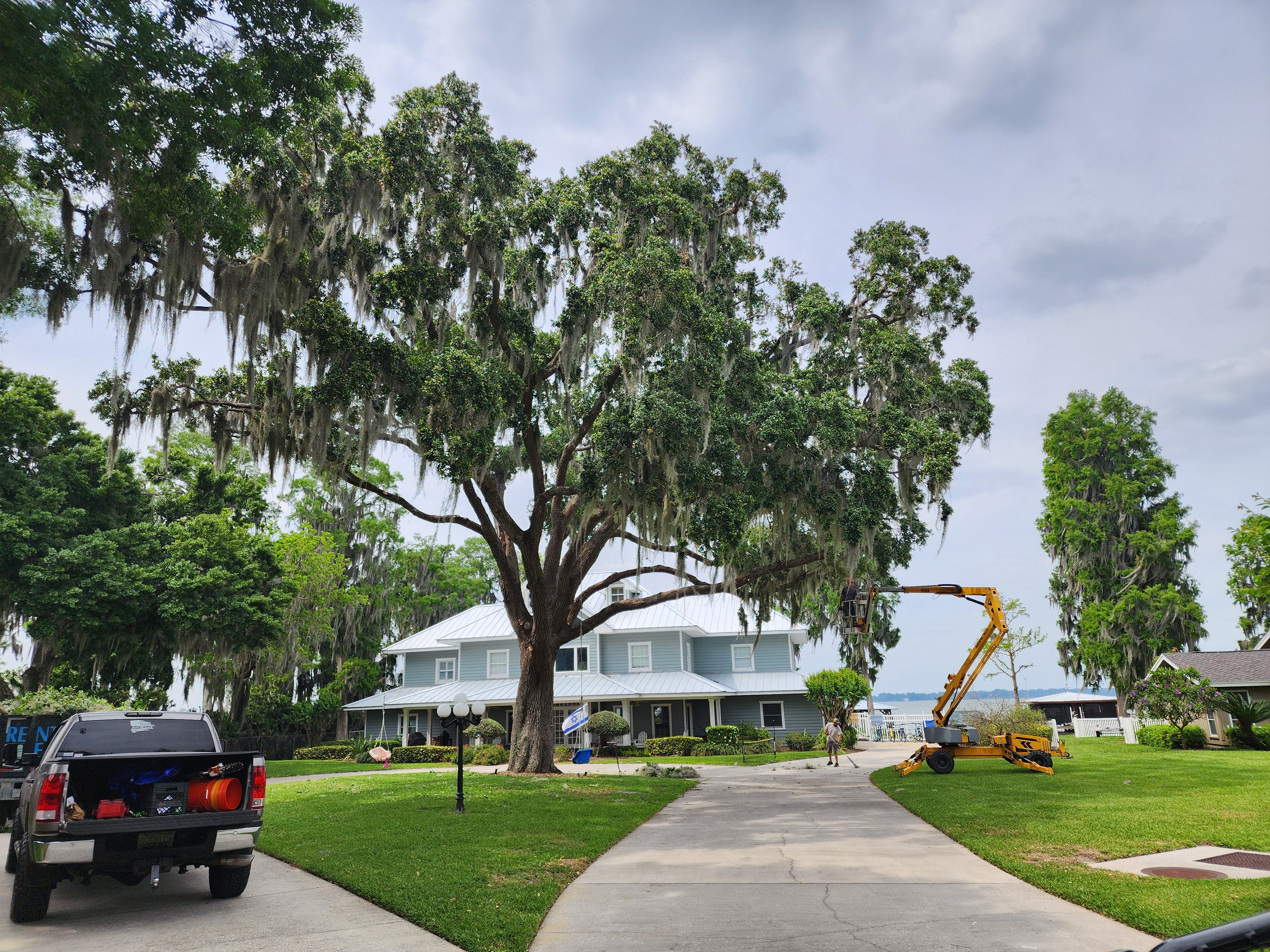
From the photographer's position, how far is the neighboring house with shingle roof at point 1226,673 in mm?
24562

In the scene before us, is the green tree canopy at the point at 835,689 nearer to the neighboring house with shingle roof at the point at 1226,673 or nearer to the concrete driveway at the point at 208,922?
the neighboring house with shingle roof at the point at 1226,673

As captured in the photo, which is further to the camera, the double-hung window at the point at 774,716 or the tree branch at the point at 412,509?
the double-hung window at the point at 774,716

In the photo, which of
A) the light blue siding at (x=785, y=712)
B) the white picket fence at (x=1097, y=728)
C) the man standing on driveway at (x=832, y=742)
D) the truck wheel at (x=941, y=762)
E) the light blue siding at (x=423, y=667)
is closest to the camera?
the truck wheel at (x=941, y=762)

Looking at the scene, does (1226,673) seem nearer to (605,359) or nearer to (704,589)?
(704,589)

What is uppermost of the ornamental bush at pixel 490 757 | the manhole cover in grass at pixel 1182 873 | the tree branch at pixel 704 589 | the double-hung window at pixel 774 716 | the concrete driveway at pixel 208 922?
the tree branch at pixel 704 589

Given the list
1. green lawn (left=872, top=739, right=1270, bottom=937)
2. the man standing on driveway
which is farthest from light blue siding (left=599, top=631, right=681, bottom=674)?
green lawn (left=872, top=739, right=1270, bottom=937)

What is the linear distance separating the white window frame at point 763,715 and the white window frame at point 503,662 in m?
11.2

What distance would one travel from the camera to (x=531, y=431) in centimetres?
1819

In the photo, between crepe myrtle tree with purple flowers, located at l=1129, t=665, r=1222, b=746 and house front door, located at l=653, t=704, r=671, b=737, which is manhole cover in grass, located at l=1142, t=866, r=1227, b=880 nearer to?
crepe myrtle tree with purple flowers, located at l=1129, t=665, r=1222, b=746

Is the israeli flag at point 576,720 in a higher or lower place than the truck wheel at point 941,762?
higher

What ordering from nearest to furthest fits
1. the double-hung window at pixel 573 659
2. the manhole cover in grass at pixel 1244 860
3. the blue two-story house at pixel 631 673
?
1. the manhole cover in grass at pixel 1244 860
2. the blue two-story house at pixel 631 673
3. the double-hung window at pixel 573 659

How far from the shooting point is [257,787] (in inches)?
271

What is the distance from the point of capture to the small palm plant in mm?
22266

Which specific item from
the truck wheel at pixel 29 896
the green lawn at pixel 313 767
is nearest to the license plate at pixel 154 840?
the truck wheel at pixel 29 896
